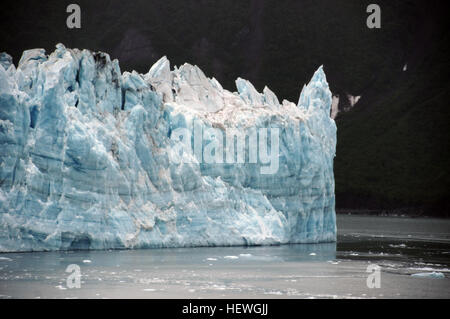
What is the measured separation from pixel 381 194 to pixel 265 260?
61.7 metres

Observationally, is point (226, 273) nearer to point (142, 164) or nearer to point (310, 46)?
point (142, 164)

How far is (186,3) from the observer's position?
139 meters

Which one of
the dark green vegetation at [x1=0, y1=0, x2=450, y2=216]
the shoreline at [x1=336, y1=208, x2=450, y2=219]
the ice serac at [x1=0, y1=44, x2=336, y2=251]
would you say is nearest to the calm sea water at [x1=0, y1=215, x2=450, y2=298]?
the ice serac at [x1=0, y1=44, x2=336, y2=251]

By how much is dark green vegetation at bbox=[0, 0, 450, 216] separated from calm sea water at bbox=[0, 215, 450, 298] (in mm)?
66797

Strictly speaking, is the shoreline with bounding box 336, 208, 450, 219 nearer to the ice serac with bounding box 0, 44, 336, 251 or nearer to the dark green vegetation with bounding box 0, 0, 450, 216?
the dark green vegetation with bounding box 0, 0, 450, 216

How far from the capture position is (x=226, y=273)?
87.7 ft

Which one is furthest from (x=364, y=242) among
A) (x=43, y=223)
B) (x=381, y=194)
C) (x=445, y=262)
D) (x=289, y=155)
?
(x=381, y=194)

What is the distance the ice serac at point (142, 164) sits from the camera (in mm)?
29109

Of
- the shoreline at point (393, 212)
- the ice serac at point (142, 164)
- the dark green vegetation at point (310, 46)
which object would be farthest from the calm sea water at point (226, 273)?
the dark green vegetation at point (310, 46)

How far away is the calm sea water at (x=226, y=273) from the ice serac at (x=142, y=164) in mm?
862

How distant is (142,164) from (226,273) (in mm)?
7310

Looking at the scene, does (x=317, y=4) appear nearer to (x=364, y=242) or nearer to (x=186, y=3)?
(x=186, y=3)

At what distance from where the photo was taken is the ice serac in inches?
1146

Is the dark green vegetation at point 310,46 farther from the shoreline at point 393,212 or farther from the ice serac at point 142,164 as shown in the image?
the ice serac at point 142,164
